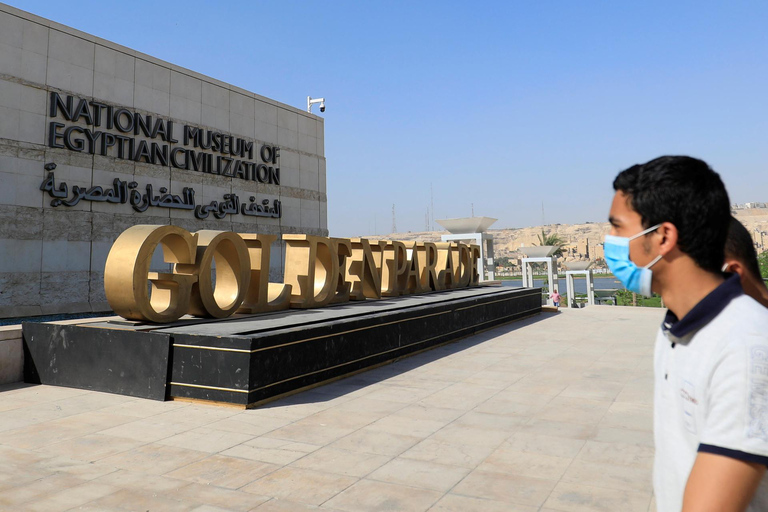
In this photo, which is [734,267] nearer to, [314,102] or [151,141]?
[151,141]

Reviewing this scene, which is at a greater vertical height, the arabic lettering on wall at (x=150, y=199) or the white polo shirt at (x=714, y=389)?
the arabic lettering on wall at (x=150, y=199)

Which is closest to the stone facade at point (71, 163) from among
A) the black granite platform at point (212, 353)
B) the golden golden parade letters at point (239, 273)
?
the golden golden parade letters at point (239, 273)

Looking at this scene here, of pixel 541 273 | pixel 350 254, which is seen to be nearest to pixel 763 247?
pixel 541 273

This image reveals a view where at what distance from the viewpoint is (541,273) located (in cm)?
11844

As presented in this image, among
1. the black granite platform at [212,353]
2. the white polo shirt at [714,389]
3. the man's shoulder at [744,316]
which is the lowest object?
the black granite platform at [212,353]

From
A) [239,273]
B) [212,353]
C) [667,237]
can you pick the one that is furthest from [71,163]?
[667,237]

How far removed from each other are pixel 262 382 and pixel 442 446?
289 centimetres

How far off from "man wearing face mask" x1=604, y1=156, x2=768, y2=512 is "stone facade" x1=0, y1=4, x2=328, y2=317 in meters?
15.4

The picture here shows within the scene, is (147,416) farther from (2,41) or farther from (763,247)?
(763,247)

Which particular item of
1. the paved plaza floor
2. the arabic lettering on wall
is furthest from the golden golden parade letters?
the arabic lettering on wall

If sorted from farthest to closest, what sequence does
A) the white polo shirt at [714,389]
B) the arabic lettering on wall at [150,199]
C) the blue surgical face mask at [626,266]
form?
the arabic lettering on wall at [150,199], the blue surgical face mask at [626,266], the white polo shirt at [714,389]

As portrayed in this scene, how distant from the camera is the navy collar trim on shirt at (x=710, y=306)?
149cm

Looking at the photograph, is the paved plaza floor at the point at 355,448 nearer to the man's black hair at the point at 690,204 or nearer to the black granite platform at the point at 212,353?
the black granite platform at the point at 212,353

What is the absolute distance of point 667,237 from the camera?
1643mm
